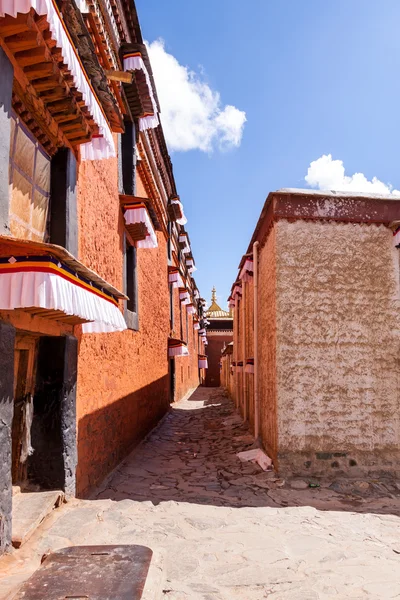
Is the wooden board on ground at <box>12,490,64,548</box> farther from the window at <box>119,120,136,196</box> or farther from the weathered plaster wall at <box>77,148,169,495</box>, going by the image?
the window at <box>119,120,136,196</box>

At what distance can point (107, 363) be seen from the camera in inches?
262

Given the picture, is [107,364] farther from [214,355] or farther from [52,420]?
[214,355]

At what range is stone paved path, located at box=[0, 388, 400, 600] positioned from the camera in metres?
3.48

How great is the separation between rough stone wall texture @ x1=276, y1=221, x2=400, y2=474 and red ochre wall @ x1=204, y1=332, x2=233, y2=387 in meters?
29.8

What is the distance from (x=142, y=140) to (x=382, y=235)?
5.96 m

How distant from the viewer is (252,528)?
474 centimetres

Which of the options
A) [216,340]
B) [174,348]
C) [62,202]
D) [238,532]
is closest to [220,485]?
[238,532]

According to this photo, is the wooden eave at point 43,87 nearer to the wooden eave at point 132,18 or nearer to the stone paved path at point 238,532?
the stone paved path at point 238,532

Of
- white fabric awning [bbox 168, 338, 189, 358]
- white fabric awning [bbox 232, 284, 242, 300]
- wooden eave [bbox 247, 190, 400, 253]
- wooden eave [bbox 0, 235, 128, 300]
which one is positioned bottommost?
white fabric awning [bbox 168, 338, 189, 358]

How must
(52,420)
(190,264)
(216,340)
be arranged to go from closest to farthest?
1. (52,420)
2. (190,264)
3. (216,340)

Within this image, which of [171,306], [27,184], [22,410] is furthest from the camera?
[171,306]

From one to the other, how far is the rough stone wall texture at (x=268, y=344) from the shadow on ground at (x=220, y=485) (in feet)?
2.12

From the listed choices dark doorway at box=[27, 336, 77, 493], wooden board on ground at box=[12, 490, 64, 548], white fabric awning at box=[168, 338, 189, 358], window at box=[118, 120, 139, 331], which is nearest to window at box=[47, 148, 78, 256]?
dark doorway at box=[27, 336, 77, 493]

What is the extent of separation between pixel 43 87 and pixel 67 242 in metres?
1.50
